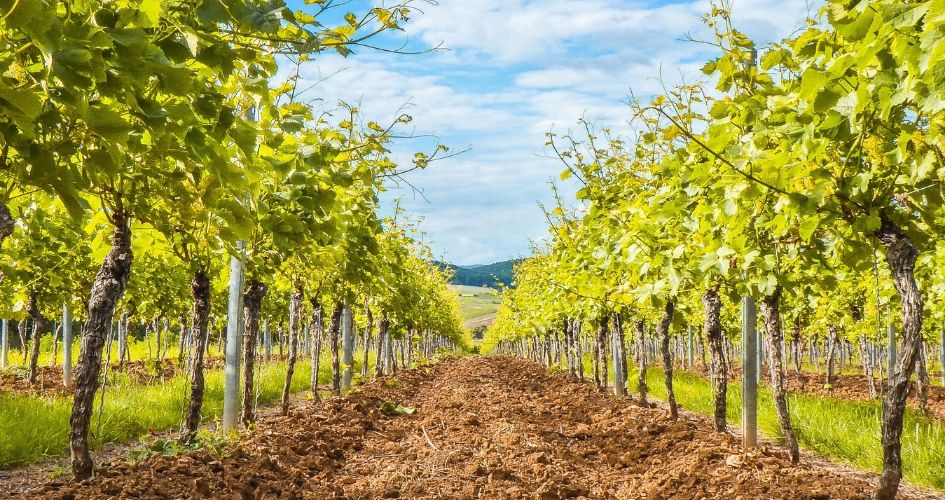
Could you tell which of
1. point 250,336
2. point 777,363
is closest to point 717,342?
point 777,363

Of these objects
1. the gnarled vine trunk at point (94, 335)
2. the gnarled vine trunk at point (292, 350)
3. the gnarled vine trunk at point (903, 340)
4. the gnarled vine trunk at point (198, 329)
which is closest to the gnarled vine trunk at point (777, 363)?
the gnarled vine trunk at point (903, 340)

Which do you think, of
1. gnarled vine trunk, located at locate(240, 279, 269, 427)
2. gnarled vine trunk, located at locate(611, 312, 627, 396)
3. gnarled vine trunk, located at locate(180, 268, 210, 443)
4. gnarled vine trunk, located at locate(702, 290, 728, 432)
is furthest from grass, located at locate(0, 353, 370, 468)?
gnarled vine trunk, located at locate(611, 312, 627, 396)

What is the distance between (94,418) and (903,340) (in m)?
9.74

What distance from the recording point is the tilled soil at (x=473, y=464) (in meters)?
5.15

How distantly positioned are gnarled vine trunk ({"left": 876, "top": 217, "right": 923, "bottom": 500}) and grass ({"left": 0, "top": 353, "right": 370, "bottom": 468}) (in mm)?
6504

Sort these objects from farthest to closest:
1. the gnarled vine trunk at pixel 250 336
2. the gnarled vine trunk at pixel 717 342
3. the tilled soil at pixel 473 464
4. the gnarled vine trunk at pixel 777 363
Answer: the gnarled vine trunk at pixel 250 336 → the gnarled vine trunk at pixel 717 342 → the gnarled vine trunk at pixel 777 363 → the tilled soil at pixel 473 464

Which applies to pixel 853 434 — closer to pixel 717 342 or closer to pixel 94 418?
pixel 717 342

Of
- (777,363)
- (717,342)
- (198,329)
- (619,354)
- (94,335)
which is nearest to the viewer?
(94,335)

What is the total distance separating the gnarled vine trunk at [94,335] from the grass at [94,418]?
80.3 inches

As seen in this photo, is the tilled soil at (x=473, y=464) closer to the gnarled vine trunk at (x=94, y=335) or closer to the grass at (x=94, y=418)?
the gnarled vine trunk at (x=94, y=335)

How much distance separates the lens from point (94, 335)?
15.7 feet

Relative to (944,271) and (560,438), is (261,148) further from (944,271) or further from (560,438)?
(944,271)

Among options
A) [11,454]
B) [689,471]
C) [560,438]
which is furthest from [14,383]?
[689,471]

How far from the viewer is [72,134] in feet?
8.68
